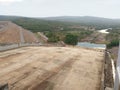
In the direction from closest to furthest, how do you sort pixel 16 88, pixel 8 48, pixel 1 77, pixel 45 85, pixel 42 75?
1. pixel 16 88
2. pixel 45 85
3. pixel 1 77
4. pixel 42 75
5. pixel 8 48

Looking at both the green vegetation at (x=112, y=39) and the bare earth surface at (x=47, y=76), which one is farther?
the green vegetation at (x=112, y=39)

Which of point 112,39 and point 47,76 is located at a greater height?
point 47,76

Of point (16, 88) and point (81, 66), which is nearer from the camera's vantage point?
point (16, 88)

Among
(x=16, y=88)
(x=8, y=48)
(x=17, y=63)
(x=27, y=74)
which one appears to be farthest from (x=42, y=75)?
(x=8, y=48)

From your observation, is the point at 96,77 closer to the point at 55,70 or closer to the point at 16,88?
the point at 55,70

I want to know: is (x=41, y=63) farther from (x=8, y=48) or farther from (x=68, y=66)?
(x=8, y=48)

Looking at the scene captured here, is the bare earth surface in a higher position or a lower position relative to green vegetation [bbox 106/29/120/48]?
higher

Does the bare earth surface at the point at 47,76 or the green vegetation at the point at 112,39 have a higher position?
the bare earth surface at the point at 47,76

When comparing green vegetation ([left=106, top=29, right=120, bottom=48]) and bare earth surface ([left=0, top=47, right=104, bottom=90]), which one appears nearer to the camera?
bare earth surface ([left=0, top=47, right=104, bottom=90])

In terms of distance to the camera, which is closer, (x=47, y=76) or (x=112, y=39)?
(x=47, y=76)

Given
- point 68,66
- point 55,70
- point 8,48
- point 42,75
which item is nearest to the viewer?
point 42,75

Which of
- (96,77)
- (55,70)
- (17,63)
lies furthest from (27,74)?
(96,77)
